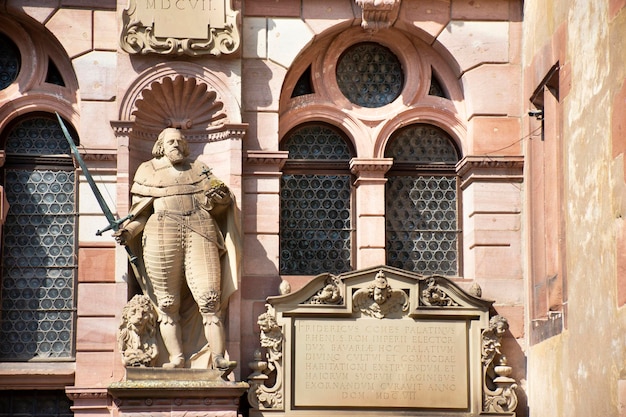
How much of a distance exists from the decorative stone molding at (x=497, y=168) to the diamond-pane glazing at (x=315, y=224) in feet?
5.04

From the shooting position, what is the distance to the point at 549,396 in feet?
49.4

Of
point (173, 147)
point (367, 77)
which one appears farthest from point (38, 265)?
point (367, 77)

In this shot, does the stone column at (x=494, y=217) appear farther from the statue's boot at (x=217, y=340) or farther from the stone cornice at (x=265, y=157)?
the statue's boot at (x=217, y=340)

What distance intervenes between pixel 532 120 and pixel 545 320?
2.47 metres

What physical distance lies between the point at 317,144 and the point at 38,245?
355 centimetres

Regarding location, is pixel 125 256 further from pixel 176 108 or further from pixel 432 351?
pixel 432 351

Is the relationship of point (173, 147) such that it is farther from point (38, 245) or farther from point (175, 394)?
point (175, 394)

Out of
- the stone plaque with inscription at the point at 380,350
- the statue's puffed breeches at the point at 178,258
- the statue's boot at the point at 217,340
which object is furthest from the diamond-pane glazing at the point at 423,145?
the statue's boot at the point at 217,340

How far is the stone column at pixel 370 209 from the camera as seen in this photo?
16.6 m

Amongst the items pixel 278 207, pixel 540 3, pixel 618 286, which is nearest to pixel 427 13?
pixel 540 3

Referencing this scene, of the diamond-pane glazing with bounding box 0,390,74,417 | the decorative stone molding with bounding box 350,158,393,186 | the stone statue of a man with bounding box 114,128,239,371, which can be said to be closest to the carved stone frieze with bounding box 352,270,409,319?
the decorative stone molding with bounding box 350,158,393,186

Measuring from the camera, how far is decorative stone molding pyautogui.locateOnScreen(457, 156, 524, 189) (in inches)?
652

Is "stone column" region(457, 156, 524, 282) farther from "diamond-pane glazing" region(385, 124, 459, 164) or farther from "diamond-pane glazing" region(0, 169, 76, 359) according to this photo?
"diamond-pane glazing" region(0, 169, 76, 359)

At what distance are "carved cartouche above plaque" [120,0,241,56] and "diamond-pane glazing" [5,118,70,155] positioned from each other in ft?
4.83
